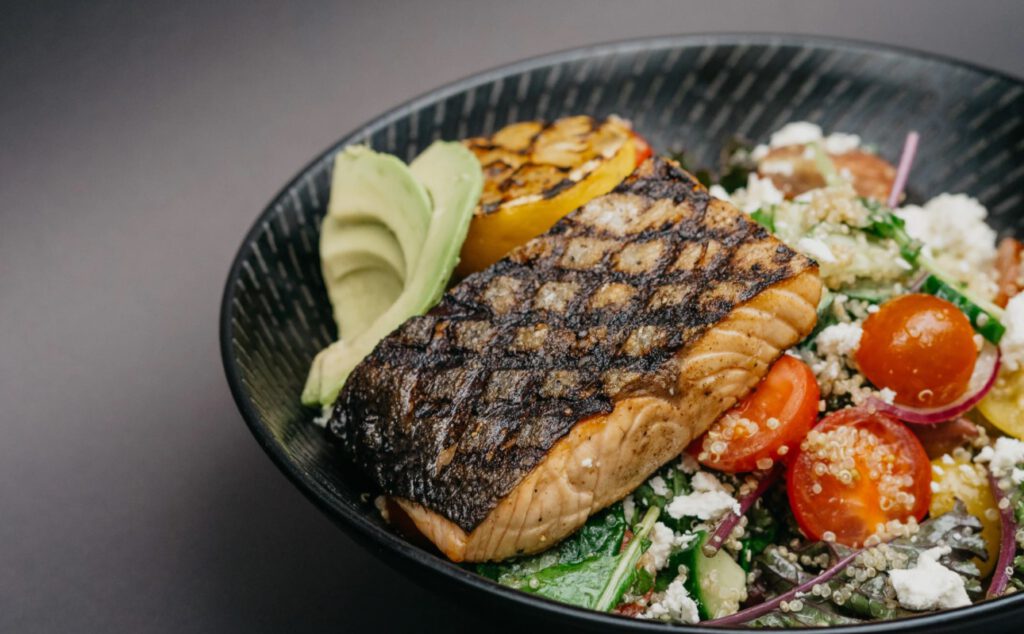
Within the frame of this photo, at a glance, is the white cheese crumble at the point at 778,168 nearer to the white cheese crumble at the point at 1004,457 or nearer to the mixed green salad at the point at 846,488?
the mixed green salad at the point at 846,488

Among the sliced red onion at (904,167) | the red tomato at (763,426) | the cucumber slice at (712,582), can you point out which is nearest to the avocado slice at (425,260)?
the red tomato at (763,426)

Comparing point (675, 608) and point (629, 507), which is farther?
point (629, 507)

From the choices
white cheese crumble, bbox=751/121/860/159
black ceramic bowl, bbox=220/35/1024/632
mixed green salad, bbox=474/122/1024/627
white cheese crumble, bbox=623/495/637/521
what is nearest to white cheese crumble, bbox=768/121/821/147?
white cheese crumble, bbox=751/121/860/159

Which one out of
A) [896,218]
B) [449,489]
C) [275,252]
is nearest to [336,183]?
[275,252]

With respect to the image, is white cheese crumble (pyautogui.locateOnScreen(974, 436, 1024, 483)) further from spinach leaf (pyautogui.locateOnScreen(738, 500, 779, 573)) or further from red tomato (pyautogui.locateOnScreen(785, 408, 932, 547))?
spinach leaf (pyautogui.locateOnScreen(738, 500, 779, 573))

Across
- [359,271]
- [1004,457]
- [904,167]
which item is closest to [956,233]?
[904,167]

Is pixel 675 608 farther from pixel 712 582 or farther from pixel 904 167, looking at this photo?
pixel 904 167
